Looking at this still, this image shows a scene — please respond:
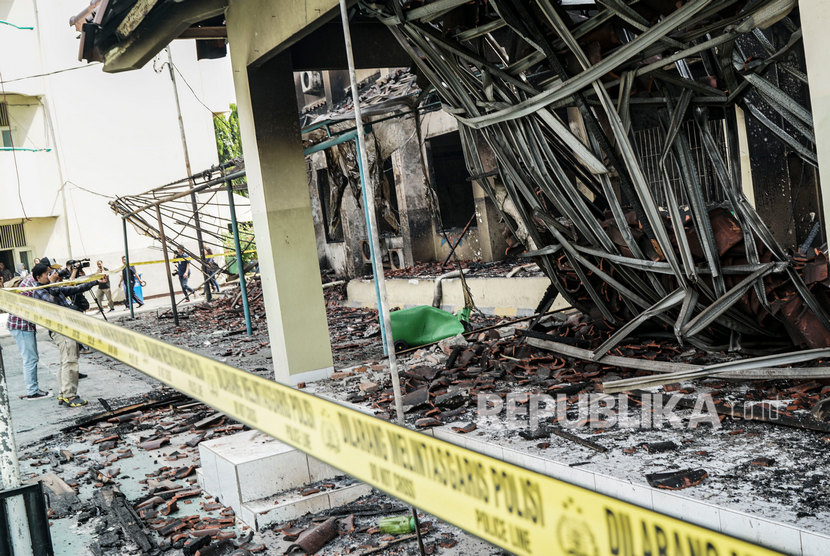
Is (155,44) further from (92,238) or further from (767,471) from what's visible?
(92,238)

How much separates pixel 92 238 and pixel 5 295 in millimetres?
22217

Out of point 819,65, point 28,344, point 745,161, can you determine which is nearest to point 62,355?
point 28,344

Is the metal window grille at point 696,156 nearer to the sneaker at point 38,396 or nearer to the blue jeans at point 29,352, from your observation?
the blue jeans at point 29,352

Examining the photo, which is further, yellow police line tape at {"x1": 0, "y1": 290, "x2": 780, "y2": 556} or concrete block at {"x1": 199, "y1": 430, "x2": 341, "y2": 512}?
concrete block at {"x1": 199, "y1": 430, "x2": 341, "y2": 512}

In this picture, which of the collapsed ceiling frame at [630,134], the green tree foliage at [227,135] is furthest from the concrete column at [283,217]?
the green tree foliage at [227,135]

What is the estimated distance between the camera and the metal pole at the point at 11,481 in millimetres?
3893

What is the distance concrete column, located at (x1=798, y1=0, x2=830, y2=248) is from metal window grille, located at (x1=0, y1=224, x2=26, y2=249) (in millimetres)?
29455

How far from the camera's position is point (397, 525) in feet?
14.8

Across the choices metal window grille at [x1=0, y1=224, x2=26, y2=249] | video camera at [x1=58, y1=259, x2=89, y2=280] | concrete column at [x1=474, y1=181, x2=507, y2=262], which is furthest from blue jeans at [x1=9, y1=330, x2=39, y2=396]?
metal window grille at [x1=0, y1=224, x2=26, y2=249]

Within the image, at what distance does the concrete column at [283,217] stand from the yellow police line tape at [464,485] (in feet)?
14.7

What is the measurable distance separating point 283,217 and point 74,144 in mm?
22911

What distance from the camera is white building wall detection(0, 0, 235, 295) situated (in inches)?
1036

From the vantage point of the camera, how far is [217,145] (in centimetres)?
3147

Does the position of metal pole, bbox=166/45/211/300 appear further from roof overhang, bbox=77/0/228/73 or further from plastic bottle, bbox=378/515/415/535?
plastic bottle, bbox=378/515/415/535
